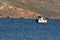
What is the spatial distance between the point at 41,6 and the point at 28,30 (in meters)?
16.8

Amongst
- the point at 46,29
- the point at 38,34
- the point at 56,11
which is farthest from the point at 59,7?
the point at 38,34

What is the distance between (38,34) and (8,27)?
863 cm

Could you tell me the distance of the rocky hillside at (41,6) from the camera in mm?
95000

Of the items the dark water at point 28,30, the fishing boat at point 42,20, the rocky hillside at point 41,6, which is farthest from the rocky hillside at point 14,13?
the fishing boat at point 42,20

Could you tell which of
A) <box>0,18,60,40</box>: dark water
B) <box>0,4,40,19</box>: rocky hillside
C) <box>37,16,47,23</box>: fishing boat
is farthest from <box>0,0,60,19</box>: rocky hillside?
<box>37,16,47,23</box>: fishing boat

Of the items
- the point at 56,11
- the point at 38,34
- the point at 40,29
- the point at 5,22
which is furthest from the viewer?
the point at 56,11

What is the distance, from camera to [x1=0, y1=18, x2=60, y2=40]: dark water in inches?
2910

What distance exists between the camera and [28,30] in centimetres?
8112

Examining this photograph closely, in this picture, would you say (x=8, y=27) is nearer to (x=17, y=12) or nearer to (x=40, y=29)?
(x=40, y=29)

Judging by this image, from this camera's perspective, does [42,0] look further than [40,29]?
Yes

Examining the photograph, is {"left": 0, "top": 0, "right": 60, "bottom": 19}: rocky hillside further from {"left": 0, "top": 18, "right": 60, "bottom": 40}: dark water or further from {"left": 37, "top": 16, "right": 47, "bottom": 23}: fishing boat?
{"left": 37, "top": 16, "right": 47, "bottom": 23}: fishing boat

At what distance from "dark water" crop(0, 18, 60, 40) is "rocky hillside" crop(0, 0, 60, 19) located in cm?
181

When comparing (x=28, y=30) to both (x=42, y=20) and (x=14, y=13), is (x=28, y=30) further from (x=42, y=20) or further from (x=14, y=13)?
(x=14, y=13)

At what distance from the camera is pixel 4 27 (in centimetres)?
8388
